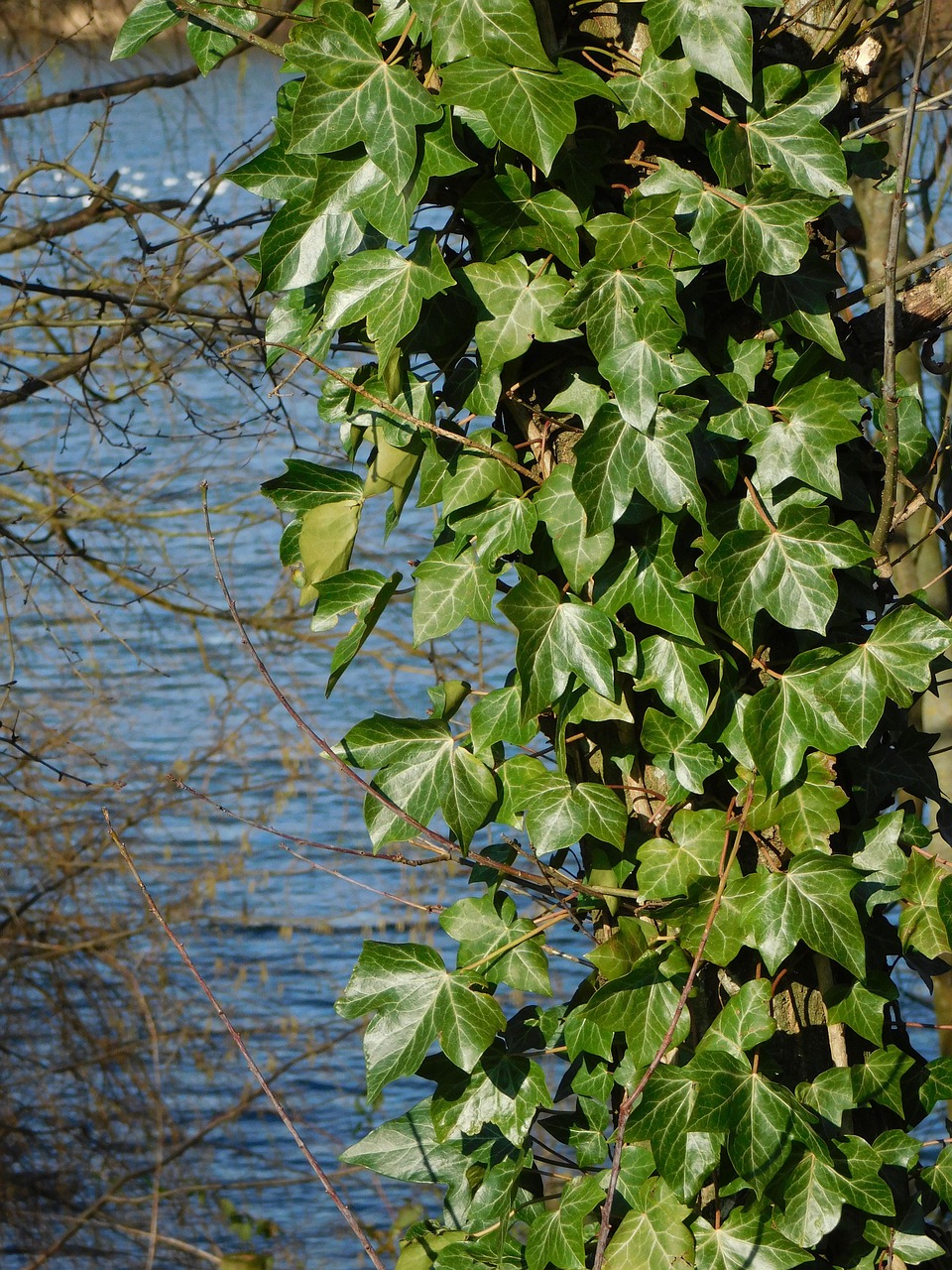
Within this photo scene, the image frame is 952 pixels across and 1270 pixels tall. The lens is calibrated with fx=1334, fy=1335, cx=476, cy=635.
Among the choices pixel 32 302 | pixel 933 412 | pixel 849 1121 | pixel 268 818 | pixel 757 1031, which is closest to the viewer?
pixel 757 1031

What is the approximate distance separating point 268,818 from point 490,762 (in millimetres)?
4338

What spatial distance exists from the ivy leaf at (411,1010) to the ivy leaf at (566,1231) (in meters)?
0.19

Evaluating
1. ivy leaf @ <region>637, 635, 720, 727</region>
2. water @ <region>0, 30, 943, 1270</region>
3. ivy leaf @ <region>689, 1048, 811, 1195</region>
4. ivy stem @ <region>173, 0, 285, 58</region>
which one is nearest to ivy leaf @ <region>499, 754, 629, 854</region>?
ivy leaf @ <region>637, 635, 720, 727</region>

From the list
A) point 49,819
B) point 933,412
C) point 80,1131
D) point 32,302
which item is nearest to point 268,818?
point 49,819

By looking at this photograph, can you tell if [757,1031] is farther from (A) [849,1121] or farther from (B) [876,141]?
(B) [876,141]

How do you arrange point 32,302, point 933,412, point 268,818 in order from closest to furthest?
point 32,302
point 933,412
point 268,818

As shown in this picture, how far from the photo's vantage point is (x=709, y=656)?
3.82 ft

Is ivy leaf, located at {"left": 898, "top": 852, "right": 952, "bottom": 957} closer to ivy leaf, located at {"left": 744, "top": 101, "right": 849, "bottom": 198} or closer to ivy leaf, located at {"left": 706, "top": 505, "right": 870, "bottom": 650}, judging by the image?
ivy leaf, located at {"left": 706, "top": 505, "right": 870, "bottom": 650}

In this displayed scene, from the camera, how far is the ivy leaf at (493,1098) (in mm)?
1271

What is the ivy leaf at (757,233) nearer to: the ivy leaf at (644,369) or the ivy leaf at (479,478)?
the ivy leaf at (644,369)

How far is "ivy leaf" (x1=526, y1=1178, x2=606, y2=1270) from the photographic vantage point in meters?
1.25

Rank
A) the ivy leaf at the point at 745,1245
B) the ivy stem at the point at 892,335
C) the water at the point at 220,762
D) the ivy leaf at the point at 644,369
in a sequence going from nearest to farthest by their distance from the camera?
the ivy stem at the point at 892,335 < the ivy leaf at the point at 644,369 < the ivy leaf at the point at 745,1245 < the water at the point at 220,762

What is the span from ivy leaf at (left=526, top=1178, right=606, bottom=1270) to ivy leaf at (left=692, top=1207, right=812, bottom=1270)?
0.33 feet

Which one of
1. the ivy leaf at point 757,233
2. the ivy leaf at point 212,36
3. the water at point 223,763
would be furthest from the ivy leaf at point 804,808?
the water at point 223,763
